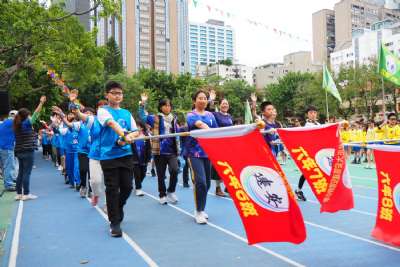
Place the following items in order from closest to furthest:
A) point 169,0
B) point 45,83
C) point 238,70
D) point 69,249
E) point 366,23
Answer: point 69,249
point 45,83
point 169,0
point 366,23
point 238,70

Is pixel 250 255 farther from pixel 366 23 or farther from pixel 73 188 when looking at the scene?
pixel 366 23

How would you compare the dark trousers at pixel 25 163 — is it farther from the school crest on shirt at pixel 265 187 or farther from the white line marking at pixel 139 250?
the school crest on shirt at pixel 265 187

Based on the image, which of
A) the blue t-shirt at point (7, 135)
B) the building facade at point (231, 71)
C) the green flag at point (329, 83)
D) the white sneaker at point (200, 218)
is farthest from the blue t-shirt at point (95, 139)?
the building facade at point (231, 71)

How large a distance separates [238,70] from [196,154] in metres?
94.6

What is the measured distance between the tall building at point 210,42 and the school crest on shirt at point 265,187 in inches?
4159

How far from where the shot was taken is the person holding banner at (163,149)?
7309 millimetres

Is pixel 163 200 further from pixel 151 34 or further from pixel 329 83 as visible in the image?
pixel 151 34

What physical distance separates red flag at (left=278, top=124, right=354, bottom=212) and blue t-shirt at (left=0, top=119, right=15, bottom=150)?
22.1ft

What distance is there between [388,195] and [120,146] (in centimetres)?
311

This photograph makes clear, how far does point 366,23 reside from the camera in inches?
3450

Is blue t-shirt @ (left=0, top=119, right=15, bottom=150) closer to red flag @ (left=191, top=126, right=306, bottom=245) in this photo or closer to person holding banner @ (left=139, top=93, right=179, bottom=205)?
person holding banner @ (left=139, top=93, right=179, bottom=205)

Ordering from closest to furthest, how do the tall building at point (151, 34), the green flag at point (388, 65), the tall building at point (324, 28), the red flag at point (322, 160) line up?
the red flag at point (322, 160)
the green flag at point (388, 65)
the tall building at point (151, 34)
the tall building at point (324, 28)

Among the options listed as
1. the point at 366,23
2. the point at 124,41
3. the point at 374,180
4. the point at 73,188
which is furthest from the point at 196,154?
the point at 366,23

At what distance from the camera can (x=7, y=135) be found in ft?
30.8
